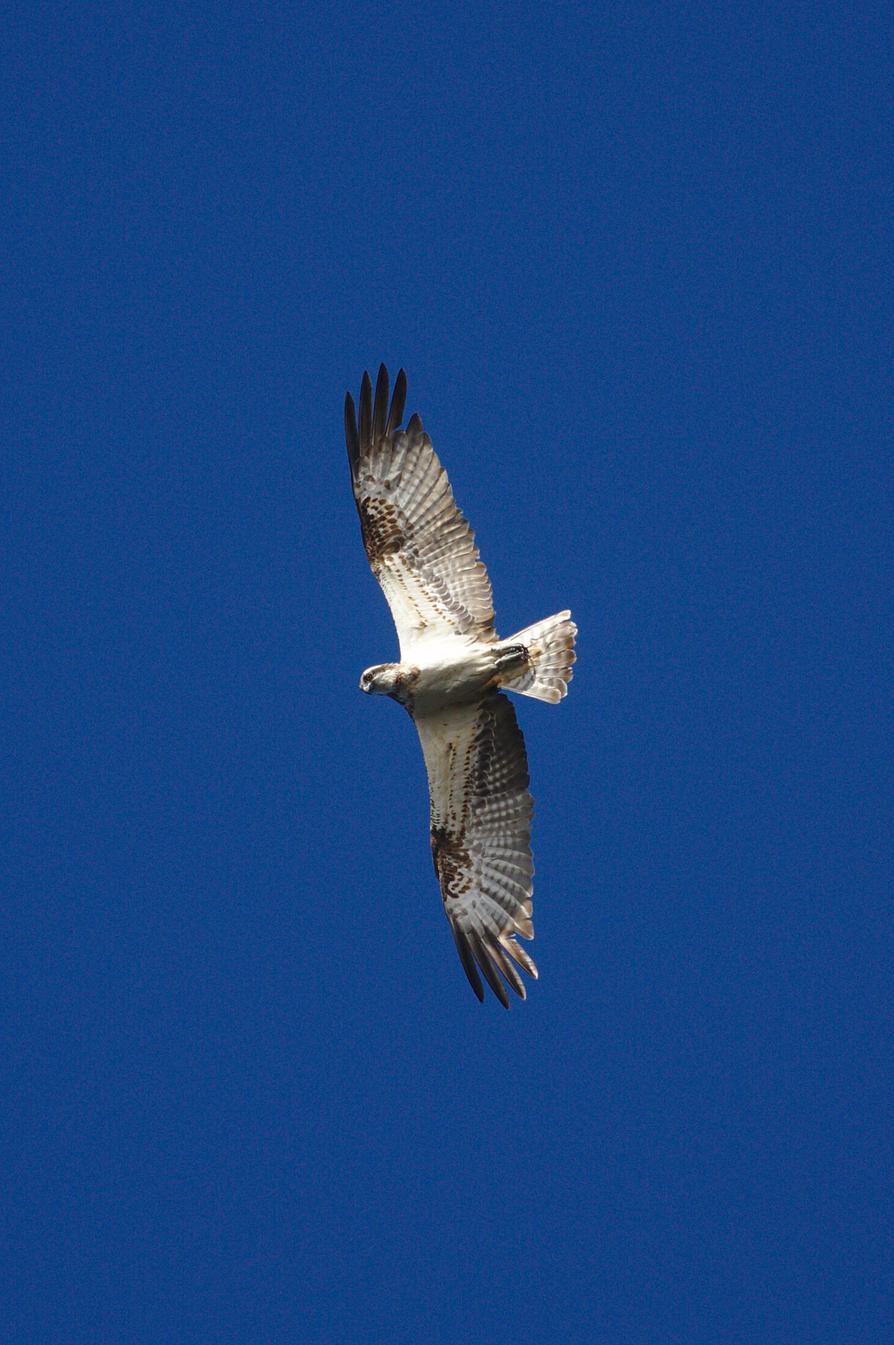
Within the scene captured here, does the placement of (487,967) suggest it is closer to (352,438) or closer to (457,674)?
(457,674)

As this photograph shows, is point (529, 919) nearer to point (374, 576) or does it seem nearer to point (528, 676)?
point (528, 676)

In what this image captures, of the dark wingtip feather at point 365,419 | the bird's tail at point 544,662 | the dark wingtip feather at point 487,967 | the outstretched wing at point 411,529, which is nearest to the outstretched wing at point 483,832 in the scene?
the dark wingtip feather at point 487,967

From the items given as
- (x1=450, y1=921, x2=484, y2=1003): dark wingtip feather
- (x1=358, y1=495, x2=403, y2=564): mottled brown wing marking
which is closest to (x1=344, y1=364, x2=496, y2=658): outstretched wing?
(x1=358, y1=495, x2=403, y2=564): mottled brown wing marking

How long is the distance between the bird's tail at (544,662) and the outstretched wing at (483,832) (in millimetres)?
142

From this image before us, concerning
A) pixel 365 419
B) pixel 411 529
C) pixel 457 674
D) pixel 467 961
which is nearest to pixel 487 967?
pixel 467 961

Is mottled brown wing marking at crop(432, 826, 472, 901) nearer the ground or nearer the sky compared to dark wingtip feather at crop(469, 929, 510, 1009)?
nearer the sky

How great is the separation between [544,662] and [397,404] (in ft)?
5.61

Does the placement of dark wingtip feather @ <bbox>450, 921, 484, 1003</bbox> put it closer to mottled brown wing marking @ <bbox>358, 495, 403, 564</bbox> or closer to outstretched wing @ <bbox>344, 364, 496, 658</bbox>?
outstretched wing @ <bbox>344, 364, 496, 658</bbox>

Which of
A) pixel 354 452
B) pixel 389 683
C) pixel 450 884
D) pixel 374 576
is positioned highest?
pixel 354 452

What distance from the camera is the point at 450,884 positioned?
27.0 feet

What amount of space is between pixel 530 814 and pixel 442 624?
1.21m

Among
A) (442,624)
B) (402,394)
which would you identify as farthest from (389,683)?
(402,394)

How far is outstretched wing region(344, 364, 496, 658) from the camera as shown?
311 inches

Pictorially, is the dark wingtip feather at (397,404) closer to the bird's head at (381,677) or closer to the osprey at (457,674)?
the osprey at (457,674)
